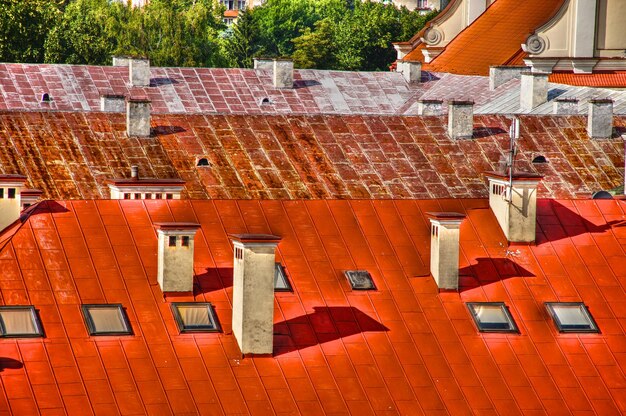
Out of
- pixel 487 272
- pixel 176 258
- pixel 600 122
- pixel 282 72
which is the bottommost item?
pixel 282 72

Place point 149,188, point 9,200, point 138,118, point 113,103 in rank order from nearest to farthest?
point 9,200 → point 149,188 → point 138,118 → point 113,103

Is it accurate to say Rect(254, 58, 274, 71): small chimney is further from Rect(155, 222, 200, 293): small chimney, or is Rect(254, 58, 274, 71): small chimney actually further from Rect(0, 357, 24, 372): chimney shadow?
Rect(0, 357, 24, 372): chimney shadow

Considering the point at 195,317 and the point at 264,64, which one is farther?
the point at 264,64

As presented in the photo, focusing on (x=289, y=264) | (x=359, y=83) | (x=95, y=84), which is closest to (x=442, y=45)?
(x=359, y=83)

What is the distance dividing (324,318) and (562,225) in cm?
782

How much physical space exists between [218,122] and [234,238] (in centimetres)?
3184

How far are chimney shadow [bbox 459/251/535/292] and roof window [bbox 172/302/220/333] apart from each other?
6286mm

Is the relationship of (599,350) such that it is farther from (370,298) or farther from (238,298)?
(238,298)

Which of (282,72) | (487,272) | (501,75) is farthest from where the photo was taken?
(282,72)

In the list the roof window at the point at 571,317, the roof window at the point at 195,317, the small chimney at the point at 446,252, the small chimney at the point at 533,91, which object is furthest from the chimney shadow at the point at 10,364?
the small chimney at the point at 533,91

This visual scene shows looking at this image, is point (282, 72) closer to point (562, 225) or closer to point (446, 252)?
point (562, 225)

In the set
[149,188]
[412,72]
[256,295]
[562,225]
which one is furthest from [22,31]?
[256,295]

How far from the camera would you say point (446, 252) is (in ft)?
145

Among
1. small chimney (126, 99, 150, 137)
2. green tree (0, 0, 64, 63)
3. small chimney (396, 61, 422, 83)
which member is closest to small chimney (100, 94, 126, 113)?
small chimney (126, 99, 150, 137)
